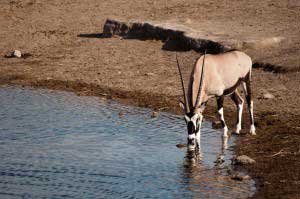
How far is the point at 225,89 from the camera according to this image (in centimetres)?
1274

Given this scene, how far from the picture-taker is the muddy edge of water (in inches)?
397

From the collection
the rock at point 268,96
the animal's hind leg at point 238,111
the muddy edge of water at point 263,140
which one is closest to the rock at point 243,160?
the muddy edge of water at point 263,140

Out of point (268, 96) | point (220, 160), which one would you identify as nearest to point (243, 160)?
point (220, 160)

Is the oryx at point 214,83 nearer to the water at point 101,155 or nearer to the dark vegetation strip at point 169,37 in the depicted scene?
the water at point 101,155

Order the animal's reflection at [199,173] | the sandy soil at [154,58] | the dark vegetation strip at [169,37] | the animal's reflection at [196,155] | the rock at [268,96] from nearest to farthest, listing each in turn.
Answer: the animal's reflection at [199,173], the animal's reflection at [196,155], the sandy soil at [154,58], the rock at [268,96], the dark vegetation strip at [169,37]

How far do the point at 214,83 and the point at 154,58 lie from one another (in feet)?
20.9

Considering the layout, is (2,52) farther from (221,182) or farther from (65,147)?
(221,182)

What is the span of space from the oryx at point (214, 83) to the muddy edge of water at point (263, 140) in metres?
0.50

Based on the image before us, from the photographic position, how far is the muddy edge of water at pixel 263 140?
10.1 meters

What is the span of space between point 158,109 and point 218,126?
1747mm

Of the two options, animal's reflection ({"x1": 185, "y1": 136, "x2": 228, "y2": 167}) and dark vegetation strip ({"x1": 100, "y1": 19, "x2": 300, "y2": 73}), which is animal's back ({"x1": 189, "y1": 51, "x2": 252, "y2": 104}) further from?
dark vegetation strip ({"x1": 100, "y1": 19, "x2": 300, "y2": 73})

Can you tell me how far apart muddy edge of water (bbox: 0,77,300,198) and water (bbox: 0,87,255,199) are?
14.3 inches

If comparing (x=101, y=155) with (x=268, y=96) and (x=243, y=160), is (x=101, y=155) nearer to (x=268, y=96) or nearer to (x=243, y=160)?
(x=243, y=160)

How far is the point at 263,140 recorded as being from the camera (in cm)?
1255
